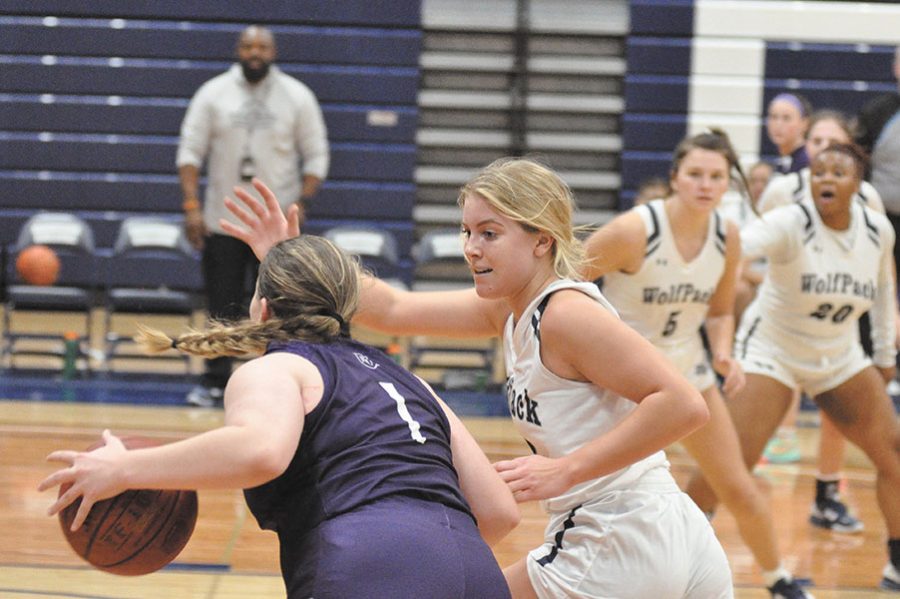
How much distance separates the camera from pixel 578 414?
9.21 ft

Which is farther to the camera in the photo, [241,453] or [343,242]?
[343,242]

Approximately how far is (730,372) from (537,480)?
7.64 ft

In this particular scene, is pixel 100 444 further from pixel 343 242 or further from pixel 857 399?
pixel 343 242

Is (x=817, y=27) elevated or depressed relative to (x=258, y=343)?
elevated

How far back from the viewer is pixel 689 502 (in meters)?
2.93

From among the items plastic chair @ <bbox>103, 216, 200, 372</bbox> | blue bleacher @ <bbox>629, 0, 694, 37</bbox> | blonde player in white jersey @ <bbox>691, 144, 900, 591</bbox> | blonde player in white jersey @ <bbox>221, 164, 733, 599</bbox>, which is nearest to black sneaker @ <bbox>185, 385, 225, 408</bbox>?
plastic chair @ <bbox>103, 216, 200, 372</bbox>

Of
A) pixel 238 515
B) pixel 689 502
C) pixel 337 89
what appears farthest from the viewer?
pixel 337 89

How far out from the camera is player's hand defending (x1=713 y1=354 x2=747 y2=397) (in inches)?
190

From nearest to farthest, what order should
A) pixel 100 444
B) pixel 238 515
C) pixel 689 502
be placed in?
pixel 100 444, pixel 689 502, pixel 238 515

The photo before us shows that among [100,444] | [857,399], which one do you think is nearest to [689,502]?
[100,444]

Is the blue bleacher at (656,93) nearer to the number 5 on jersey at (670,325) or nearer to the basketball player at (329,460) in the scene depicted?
the number 5 on jersey at (670,325)

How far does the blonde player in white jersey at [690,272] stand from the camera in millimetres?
4727

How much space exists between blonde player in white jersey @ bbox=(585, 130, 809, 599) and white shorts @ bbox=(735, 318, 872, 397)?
0.33 metres

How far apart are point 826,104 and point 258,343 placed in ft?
32.8
